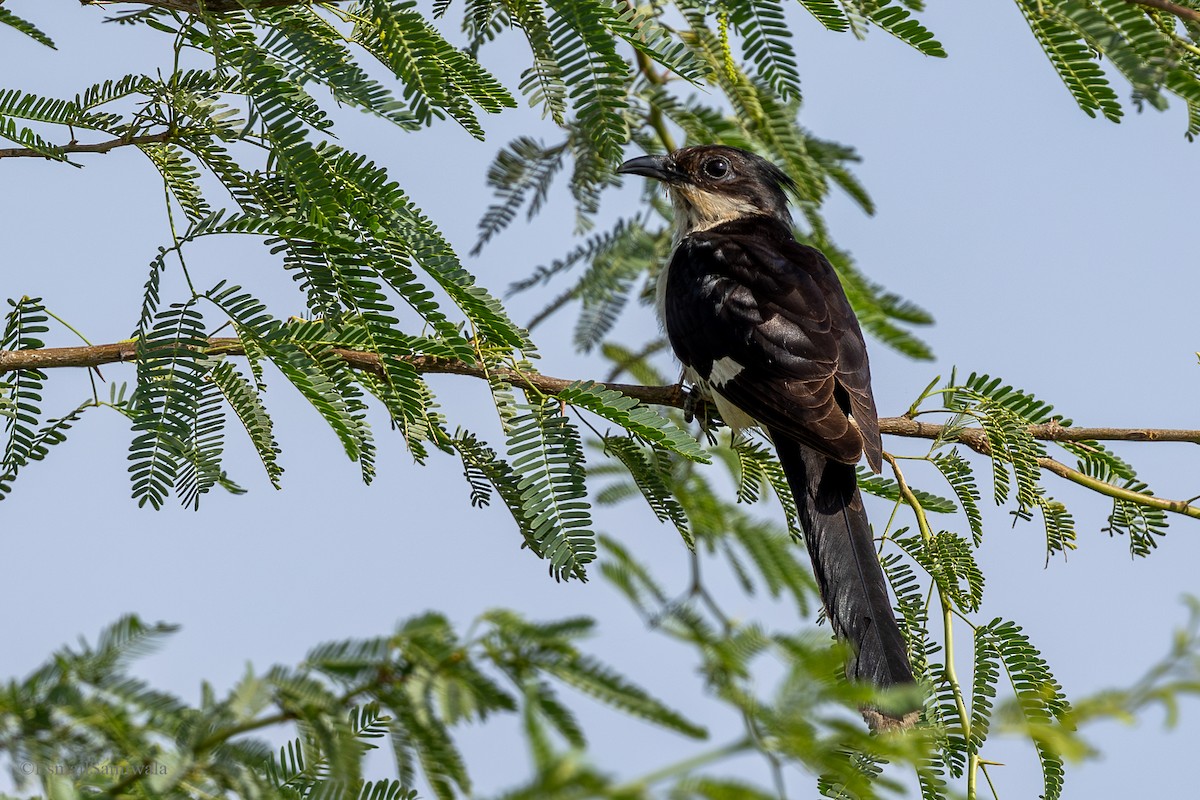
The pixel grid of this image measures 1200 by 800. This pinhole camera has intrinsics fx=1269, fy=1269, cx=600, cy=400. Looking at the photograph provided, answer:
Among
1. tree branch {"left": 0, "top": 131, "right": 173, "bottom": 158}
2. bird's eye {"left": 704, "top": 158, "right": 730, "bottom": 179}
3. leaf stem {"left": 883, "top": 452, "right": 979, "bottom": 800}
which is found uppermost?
bird's eye {"left": 704, "top": 158, "right": 730, "bottom": 179}

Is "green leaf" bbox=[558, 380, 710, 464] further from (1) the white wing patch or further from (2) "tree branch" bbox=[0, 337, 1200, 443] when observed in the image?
(1) the white wing patch

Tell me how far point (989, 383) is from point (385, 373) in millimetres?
1853

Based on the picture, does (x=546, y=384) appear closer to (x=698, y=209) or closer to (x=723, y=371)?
(x=723, y=371)

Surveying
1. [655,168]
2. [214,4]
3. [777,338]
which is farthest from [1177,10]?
[655,168]

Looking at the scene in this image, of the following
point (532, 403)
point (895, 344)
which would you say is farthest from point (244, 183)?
point (895, 344)

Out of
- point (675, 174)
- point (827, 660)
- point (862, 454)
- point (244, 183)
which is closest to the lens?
point (827, 660)

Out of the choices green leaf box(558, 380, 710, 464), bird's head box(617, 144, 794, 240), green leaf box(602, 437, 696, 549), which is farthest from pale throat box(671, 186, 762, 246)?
green leaf box(558, 380, 710, 464)

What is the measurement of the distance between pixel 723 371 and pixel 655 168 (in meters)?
1.53

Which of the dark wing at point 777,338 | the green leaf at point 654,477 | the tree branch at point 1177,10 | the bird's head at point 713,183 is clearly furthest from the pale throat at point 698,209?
the tree branch at point 1177,10

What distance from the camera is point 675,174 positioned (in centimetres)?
596

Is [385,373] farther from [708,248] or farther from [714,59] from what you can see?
[708,248]

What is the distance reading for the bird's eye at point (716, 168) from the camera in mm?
6105

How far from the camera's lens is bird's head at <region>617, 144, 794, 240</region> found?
5918mm

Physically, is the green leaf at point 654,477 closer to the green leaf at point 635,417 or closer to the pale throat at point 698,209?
the green leaf at point 635,417
